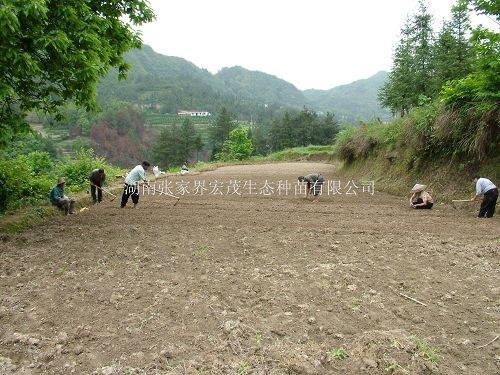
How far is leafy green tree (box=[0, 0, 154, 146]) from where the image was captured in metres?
5.32

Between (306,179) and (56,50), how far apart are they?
26.9 ft

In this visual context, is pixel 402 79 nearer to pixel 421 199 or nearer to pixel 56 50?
pixel 421 199

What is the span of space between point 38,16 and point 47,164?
43.2ft

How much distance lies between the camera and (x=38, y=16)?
202 inches

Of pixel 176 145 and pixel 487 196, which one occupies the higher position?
pixel 487 196

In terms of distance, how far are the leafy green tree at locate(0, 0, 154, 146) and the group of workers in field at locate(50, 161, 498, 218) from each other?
289 centimetres

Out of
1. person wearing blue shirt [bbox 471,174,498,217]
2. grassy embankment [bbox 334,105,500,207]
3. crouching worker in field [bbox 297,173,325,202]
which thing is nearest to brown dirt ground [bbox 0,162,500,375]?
person wearing blue shirt [bbox 471,174,498,217]

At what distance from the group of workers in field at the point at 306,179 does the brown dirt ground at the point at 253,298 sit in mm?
647

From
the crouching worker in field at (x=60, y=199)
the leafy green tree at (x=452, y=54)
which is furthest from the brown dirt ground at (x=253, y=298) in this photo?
the leafy green tree at (x=452, y=54)

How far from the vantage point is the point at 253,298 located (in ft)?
15.6

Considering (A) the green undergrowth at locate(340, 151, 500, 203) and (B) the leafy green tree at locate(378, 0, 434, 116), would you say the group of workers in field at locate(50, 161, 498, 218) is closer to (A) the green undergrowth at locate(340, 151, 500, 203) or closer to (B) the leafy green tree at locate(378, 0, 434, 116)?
(A) the green undergrowth at locate(340, 151, 500, 203)

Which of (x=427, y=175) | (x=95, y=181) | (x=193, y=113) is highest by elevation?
(x=193, y=113)

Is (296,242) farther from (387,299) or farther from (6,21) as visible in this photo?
(6,21)

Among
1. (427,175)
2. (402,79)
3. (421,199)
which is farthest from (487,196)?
(402,79)
